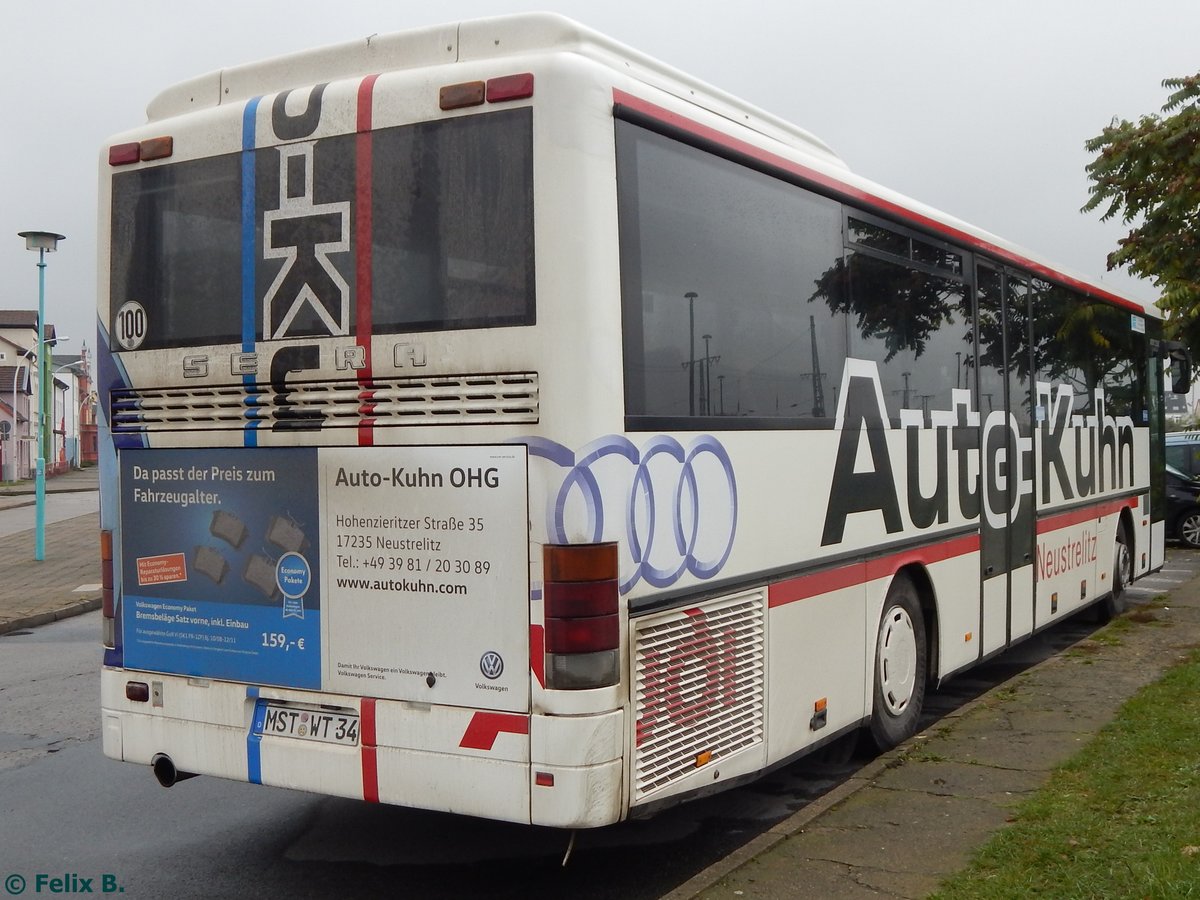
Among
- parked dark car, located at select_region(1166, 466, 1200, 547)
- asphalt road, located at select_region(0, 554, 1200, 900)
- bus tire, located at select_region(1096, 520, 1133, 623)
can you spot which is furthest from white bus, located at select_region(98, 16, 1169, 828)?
parked dark car, located at select_region(1166, 466, 1200, 547)

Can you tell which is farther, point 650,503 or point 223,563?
point 223,563

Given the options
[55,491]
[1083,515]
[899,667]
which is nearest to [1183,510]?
[1083,515]

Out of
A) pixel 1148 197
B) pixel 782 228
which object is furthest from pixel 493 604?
pixel 1148 197

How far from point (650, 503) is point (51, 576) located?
1578cm

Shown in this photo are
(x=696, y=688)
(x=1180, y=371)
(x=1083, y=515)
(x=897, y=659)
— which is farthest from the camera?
(x=1180, y=371)

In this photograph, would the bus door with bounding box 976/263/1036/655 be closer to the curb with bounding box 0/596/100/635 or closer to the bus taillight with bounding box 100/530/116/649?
the bus taillight with bounding box 100/530/116/649

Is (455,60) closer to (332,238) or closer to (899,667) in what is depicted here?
(332,238)

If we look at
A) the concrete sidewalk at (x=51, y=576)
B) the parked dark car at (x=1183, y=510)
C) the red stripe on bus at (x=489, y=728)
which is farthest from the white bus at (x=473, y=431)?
the parked dark car at (x=1183, y=510)

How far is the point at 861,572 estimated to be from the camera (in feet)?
22.2

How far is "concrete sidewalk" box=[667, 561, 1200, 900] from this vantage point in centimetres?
495

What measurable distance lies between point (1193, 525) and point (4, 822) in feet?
66.1

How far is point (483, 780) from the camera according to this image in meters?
4.72

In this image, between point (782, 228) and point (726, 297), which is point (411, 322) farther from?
point (782, 228)

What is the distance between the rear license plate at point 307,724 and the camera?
16.5 ft
